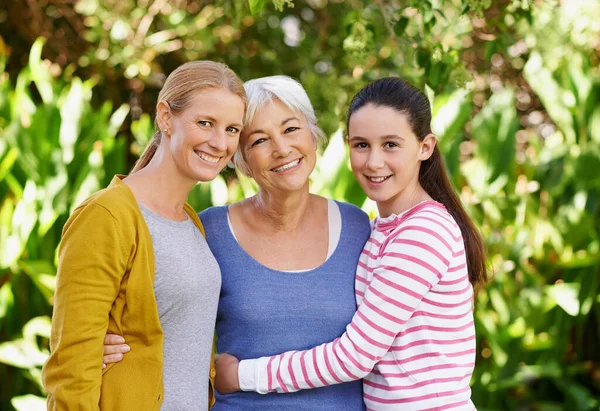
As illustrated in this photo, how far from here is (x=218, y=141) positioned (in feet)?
6.31

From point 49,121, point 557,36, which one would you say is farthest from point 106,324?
point 557,36

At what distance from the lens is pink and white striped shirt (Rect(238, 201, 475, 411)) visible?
1.94m

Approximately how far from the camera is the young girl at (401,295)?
1947mm

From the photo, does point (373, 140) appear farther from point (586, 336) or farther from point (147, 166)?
point (586, 336)

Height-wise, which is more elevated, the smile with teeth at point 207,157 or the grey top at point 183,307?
the smile with teeth at point 207,157

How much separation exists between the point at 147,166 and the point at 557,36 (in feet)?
13.7

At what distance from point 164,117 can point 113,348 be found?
59 cm

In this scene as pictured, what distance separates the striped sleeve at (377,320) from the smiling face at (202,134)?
0.52m

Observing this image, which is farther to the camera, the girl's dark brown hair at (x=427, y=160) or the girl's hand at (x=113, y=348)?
the girl's dark brown hair at (x=427, y=160)

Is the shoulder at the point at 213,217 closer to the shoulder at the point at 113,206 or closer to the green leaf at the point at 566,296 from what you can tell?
the shoulder at the point at 113,206

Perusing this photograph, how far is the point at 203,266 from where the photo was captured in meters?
1.98

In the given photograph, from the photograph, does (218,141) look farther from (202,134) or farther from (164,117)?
(164,117)

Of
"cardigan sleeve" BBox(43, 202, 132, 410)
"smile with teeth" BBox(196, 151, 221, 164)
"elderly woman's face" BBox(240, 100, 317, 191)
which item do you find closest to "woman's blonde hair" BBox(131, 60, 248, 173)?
"smile with teeth" BBox(196, 151, 221, 164)

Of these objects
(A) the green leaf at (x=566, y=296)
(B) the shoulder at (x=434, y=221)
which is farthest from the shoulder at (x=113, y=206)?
(A) the green leaf at (x=566, y=296)
